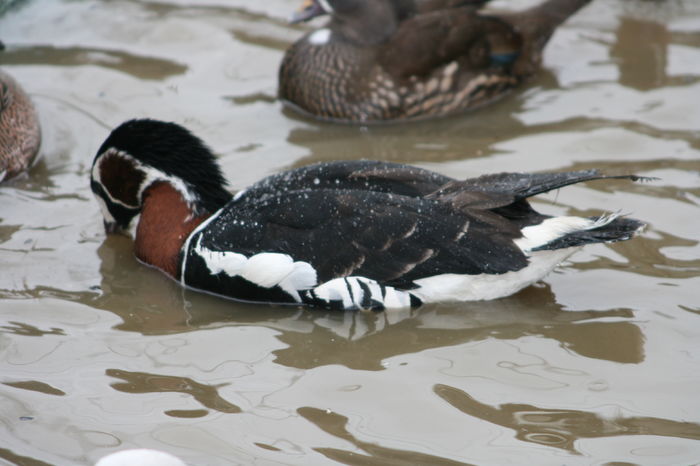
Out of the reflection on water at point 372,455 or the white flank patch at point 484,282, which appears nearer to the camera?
the reflection on water at point 372,455

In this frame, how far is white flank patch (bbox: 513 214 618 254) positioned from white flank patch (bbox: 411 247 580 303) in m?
0.08

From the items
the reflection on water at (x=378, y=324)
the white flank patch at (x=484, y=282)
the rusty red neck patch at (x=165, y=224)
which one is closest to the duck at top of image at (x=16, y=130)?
the rusty red neck patch at (x=165, y=224)

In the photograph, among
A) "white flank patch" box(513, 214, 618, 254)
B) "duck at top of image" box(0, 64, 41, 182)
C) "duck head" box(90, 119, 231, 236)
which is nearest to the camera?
"white flank patch" box(513, 214, 618, 254)

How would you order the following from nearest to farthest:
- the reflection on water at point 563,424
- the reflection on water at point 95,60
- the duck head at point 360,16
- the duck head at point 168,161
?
the reflection on water at point 563,424 < the duck head at point 168,161 < the duck head at point 360,16 < the reflection on water at point 95,60

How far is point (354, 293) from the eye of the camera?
5.51 meters

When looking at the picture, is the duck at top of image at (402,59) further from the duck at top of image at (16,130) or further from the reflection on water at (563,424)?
the reflection on water at (563,424)

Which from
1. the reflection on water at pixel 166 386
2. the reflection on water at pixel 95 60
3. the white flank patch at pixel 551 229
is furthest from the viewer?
the reflection on water at pixel 95 60

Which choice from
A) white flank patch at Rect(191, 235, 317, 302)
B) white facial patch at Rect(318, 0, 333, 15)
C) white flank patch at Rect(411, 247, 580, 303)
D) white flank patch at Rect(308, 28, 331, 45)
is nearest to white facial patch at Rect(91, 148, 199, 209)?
white flank patch at Rect(191, 235, 317, 302)

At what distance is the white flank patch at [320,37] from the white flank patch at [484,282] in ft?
10.9

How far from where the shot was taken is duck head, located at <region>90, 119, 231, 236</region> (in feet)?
19.5

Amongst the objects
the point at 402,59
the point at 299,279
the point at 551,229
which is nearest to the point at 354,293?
the point at 299,279

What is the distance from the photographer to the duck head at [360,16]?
8.14 m

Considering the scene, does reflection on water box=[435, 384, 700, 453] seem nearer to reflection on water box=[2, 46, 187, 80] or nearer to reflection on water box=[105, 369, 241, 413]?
reflection on water box=[105, 369, 241, 413]

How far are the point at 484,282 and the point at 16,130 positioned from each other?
3.85 m
